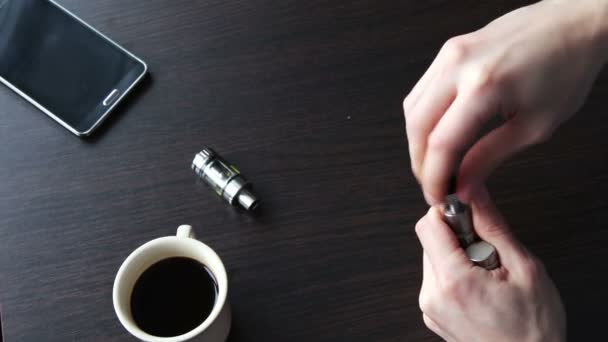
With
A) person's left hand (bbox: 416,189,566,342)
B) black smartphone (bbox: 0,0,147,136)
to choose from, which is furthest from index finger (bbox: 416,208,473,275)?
black smartphone (bbox: 0,0,147,136)

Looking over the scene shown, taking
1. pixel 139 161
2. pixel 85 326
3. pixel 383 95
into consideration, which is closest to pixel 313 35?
pixel 383 95

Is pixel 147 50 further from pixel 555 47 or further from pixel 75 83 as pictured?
pixel 555 47

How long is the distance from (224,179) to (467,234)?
22 cm

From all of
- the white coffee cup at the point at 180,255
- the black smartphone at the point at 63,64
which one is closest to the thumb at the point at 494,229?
the white coffee cup at the point at 180,255

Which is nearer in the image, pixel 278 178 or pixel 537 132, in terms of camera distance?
pixel 537 132

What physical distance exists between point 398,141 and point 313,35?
0.15 metres

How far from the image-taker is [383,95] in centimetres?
67

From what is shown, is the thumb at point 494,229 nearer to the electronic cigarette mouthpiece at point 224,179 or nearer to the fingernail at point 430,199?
the fingernail at point 430,199

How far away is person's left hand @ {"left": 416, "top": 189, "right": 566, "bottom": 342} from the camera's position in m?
0.52

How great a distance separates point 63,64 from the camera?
68cm

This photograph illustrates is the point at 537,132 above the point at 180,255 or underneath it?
above

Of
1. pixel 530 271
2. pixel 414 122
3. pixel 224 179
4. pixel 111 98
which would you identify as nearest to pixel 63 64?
pixel 111 98

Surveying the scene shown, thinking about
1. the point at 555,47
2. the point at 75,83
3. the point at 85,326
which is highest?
the point at 555,47

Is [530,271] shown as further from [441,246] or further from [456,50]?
[456,50]
